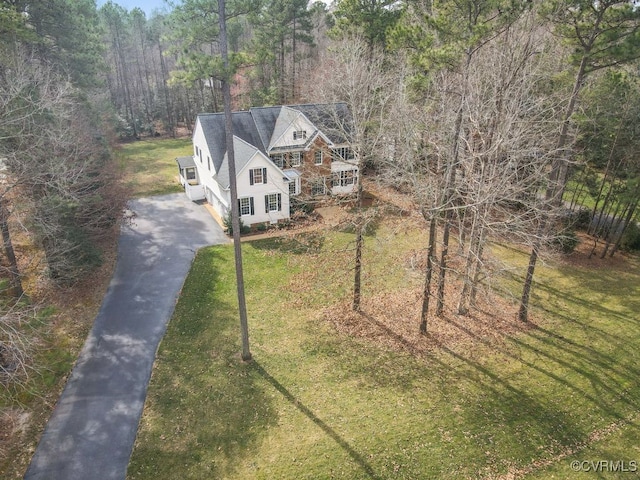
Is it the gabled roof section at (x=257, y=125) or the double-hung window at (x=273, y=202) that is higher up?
the gabled roof section at (x=257, y=125)

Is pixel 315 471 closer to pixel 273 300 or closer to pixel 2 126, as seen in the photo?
pixel 273 300

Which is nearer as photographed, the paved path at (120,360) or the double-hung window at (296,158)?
the paved path at (120,360)

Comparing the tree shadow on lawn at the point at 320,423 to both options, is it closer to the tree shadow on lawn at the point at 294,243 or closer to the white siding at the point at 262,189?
the tree shadow on lawn at the point at 294,243

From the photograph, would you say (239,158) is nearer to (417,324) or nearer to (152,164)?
(417,324)

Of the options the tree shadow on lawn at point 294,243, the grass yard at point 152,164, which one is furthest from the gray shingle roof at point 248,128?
the grass yard at point 152,164

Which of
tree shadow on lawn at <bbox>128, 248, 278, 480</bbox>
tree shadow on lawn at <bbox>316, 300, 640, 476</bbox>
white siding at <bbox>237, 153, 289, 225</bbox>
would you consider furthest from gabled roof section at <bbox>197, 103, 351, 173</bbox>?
tree shadow on lawn at <bbox>316, 300, 640, 476</bbox>

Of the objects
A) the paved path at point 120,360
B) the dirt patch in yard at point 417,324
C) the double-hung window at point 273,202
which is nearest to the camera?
the paved path at point 120,360
